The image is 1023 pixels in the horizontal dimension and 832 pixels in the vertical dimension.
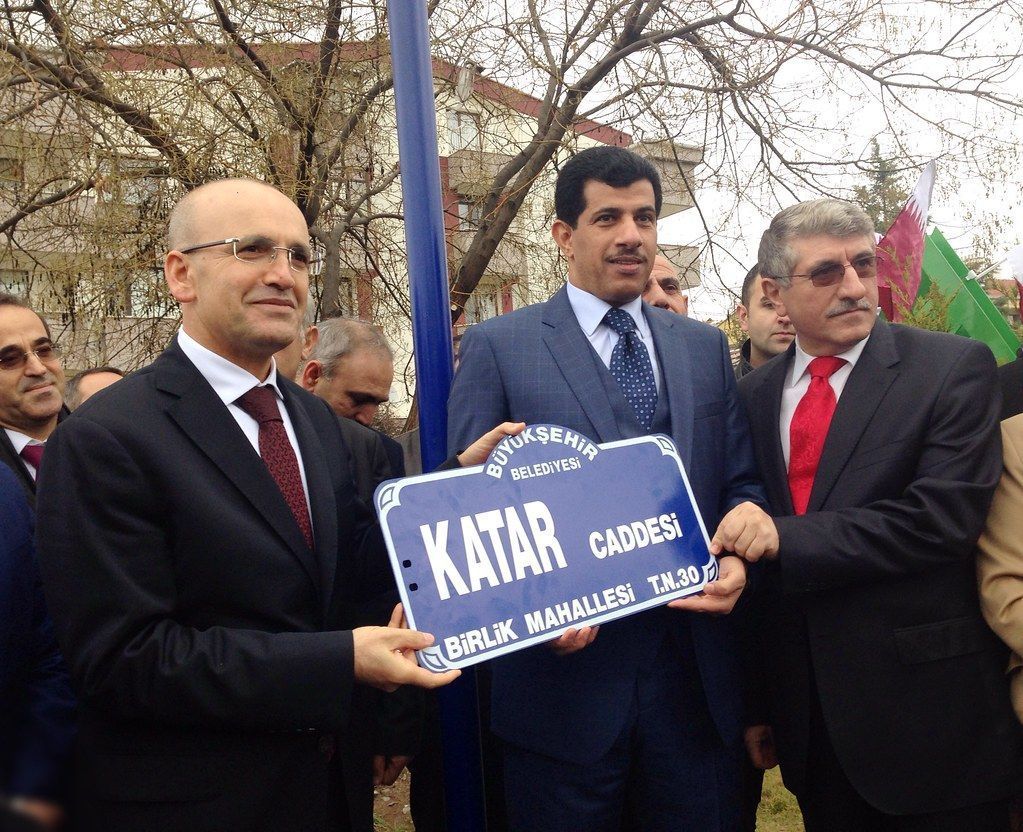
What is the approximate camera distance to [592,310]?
2.40 metres

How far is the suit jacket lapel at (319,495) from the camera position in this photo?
1.86 m

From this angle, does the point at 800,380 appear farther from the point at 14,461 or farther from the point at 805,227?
the point at 14,461

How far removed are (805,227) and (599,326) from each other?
68cm

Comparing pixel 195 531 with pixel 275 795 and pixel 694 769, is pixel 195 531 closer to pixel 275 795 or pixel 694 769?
pixel 275 795

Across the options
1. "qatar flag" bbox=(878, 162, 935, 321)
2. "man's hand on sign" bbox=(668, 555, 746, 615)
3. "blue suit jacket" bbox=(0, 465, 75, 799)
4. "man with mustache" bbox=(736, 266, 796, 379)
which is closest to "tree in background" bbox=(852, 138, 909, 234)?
"qatar flag" bbox=(878, 162, 935, 321)

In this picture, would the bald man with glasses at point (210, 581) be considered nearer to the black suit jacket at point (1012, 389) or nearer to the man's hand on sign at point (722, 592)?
the man's hand on sign at point (722, 592)

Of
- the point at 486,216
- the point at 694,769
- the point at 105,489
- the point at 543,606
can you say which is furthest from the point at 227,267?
the point at 486,216

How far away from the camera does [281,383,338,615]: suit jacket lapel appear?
1858mm

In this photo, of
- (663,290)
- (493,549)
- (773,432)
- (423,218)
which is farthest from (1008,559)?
(663,290)

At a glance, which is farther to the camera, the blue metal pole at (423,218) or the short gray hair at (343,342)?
the short gray hair at (343,342)

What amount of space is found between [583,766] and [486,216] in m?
5.31

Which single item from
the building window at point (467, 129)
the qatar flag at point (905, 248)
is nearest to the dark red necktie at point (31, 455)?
the qatar flag at point (905, 248)

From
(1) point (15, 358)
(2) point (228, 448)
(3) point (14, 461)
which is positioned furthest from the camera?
(1) point (15, 358)

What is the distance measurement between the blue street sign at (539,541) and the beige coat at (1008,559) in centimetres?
72
